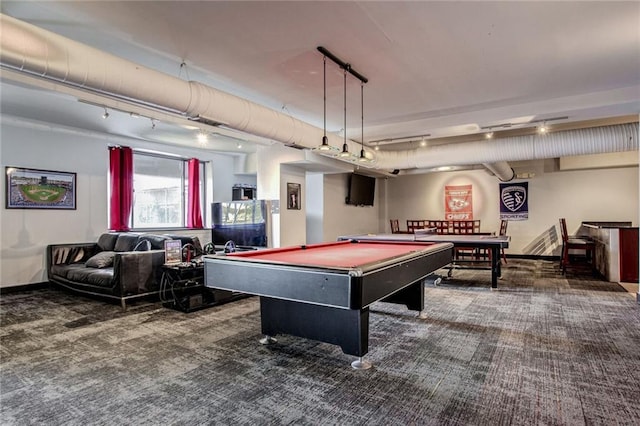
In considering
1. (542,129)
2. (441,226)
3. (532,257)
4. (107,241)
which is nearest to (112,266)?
(107,241)

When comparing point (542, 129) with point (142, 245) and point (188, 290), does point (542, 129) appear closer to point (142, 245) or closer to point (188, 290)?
point (188, 290)

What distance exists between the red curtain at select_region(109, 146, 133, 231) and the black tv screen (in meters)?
5.29

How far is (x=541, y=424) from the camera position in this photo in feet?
6.42

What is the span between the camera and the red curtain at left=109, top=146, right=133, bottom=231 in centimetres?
665

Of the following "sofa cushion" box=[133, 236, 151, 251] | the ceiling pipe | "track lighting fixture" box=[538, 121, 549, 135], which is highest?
"track lighting fixture" box=[538, 121, 549, 135]

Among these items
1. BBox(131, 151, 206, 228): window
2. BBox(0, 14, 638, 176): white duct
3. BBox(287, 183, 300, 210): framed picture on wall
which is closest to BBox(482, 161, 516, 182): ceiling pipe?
BBox(0, 14, 638, 176): white duct

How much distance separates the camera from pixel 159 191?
775 cm

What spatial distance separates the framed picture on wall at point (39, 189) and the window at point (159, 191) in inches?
49.2

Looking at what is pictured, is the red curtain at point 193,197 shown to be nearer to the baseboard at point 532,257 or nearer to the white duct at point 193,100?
the white duct at point 193,100

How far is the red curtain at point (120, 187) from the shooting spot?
6.65 metres

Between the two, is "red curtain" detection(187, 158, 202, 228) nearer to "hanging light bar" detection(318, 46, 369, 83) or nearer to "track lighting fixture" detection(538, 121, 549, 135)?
"hanging light bar" detection(318, 46, 369, 83)

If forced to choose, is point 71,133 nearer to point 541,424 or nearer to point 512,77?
point 512,77

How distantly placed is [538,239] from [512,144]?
4.72 m

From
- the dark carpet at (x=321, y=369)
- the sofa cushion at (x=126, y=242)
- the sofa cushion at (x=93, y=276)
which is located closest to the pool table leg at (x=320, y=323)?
the dark carpet at (x=321, y=369)
